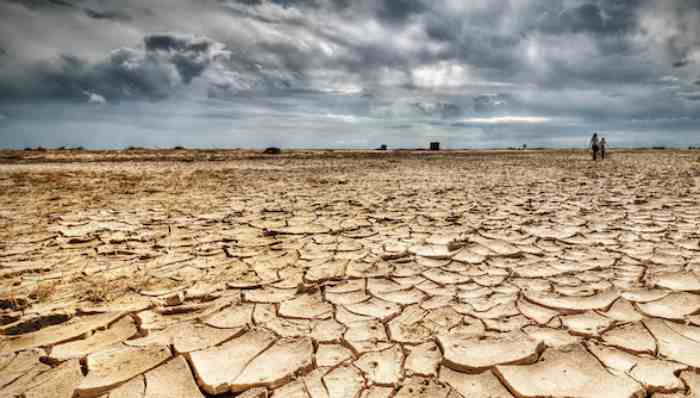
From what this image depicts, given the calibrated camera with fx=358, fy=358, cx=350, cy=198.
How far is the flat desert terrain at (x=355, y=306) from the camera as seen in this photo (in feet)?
4.05

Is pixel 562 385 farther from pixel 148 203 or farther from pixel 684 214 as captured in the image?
pixel 148 203

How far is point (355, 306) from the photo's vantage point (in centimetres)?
180

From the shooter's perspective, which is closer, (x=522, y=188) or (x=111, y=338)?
(x=111, y=338)

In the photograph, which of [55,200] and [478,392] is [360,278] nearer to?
[478,392]

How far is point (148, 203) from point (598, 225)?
16.9ft

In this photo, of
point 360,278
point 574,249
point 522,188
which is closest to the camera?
point 360,278

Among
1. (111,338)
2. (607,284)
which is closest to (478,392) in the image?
(607,284)

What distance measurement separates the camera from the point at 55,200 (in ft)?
16.5

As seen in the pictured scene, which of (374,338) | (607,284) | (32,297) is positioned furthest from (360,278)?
(32,297)

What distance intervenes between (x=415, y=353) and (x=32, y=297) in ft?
6.66

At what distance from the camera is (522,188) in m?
5.99

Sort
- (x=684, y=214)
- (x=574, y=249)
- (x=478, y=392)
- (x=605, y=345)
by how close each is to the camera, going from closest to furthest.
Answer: (x=478, y=392), (x=605, y=345), (x=574, y=249), (x=684, y=214)

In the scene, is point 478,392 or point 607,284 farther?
point 607,284

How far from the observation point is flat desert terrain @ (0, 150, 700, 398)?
1234 mm
